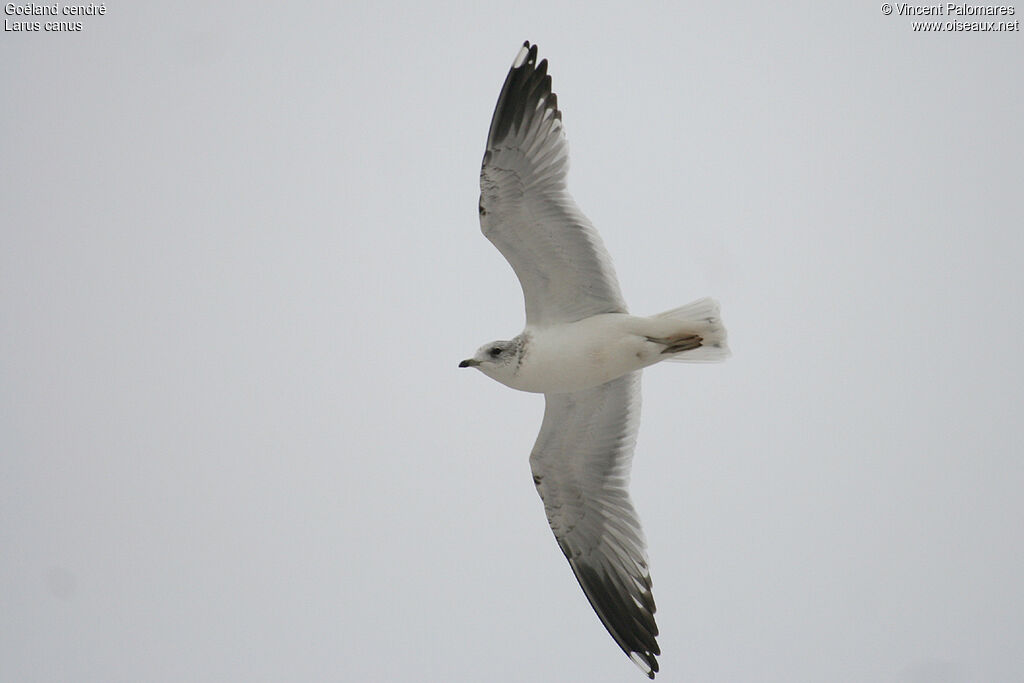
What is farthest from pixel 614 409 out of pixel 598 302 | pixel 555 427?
pixel 598 302

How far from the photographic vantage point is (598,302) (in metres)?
7.23

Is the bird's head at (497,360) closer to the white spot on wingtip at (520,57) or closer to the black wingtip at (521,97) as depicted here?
the black wingtip at (521,97)

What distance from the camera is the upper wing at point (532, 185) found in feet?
22.5

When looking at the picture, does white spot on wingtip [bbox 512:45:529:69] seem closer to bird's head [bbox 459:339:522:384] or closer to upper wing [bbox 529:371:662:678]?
bird's head [bbox 459:339:522:384]

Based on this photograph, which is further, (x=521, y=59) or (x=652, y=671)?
(x=652, y=671)

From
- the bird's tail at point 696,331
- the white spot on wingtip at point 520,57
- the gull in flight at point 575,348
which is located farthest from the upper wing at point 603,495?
the white spot on wingtip at point 520,57

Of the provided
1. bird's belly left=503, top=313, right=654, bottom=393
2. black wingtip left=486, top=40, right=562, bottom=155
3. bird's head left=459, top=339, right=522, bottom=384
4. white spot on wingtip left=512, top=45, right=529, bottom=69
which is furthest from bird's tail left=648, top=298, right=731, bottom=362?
white spot on wingtip left=512, top=45, right=529, bottom=69

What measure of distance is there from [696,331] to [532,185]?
1325 millimetres

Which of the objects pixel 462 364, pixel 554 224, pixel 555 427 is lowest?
pixel 555 427

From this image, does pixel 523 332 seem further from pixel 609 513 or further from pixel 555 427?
pixel 609 513

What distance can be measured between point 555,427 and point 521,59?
2.48 metres

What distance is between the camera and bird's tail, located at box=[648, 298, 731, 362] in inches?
273

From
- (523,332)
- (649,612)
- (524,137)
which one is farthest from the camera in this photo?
(649,612)

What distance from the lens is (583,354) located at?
7047mm
